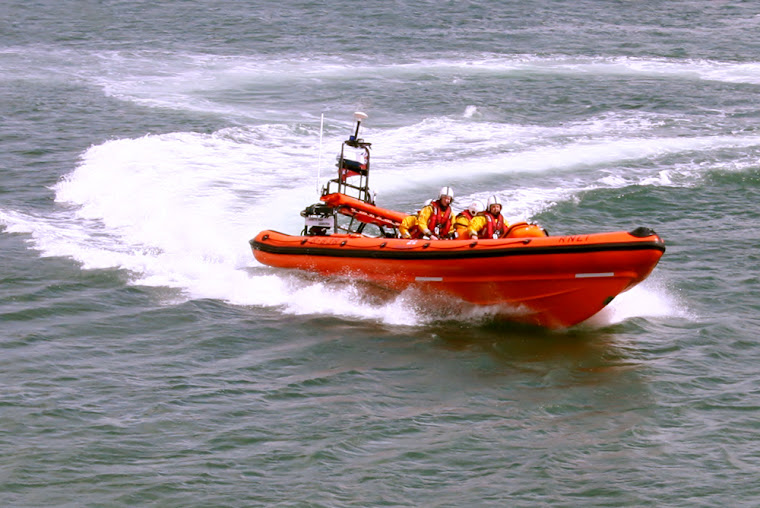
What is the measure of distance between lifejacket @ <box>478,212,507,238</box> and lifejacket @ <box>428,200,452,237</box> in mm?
523

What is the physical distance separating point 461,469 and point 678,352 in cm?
331

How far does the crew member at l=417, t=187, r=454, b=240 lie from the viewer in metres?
11.1

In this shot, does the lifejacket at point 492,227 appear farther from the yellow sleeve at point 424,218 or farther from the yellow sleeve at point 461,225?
the yellow sleeve at point 424,218

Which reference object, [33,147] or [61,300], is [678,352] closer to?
[61,300]

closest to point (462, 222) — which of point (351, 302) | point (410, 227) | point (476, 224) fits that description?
point (476, 224)

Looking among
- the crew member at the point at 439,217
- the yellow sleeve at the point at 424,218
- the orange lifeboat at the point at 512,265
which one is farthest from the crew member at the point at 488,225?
the yellow sleeve at the point at 424,218

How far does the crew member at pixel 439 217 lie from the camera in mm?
11141

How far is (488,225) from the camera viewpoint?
10.7 meters

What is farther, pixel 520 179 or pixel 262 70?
pixel 262 70

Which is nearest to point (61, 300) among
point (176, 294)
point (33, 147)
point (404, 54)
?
point (176, 294)

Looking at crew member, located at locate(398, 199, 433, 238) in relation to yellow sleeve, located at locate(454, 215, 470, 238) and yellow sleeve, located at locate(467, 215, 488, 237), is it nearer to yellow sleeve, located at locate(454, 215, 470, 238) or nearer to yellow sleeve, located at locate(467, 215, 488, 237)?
yellow sleeve, located at locate(454, 215, 470, 238)

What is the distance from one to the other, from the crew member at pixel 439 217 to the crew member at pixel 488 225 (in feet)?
1.47

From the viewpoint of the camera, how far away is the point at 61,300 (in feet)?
36.7

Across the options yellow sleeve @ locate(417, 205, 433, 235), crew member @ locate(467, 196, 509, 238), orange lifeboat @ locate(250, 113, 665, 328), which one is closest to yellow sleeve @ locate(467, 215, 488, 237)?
crew member @ locate(467, 196, 509, 238)
